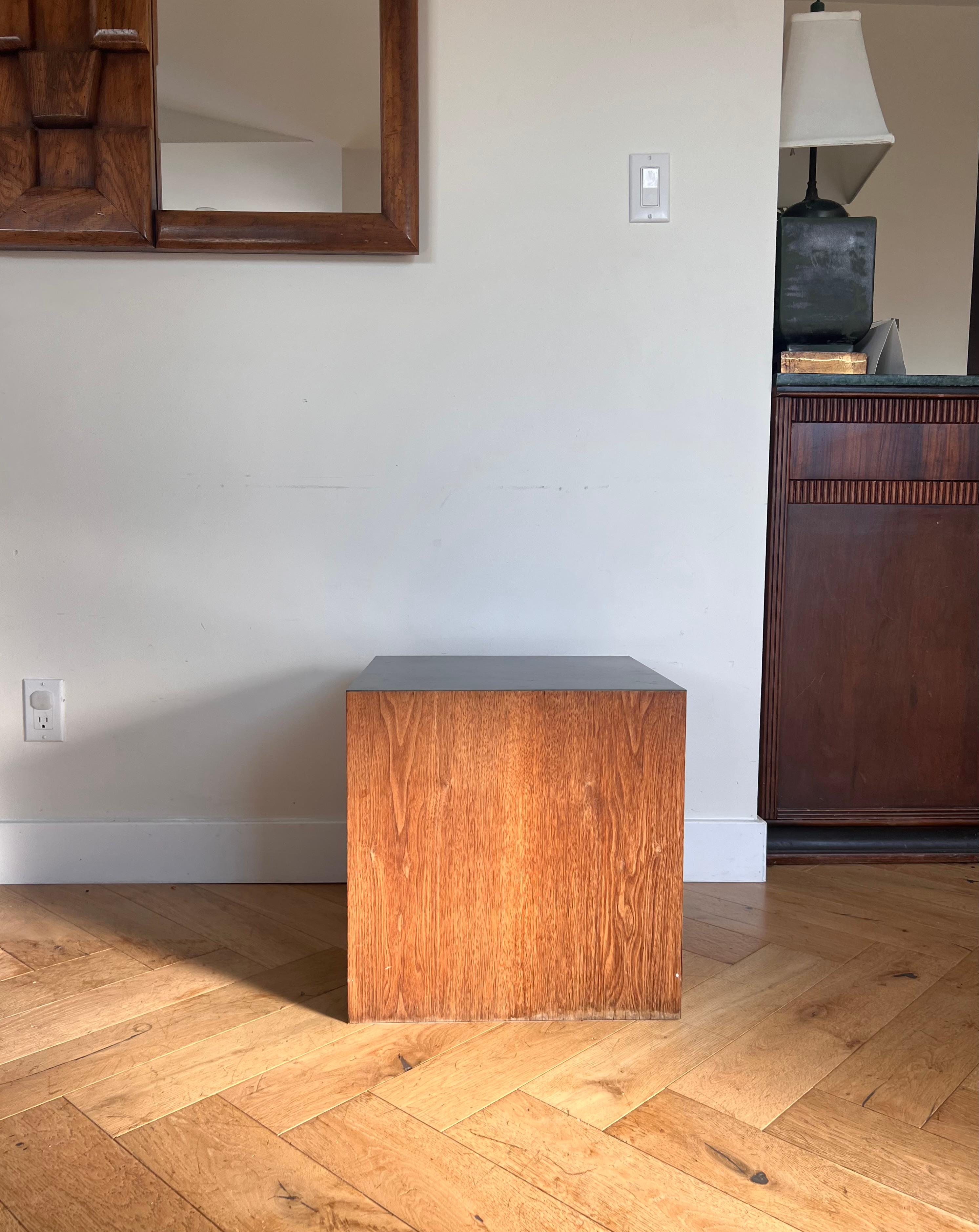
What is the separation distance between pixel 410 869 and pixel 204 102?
125 centimetres

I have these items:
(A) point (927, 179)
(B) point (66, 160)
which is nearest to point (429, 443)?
(B) point (66, 160)

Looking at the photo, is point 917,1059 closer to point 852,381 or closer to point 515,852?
point 515,852

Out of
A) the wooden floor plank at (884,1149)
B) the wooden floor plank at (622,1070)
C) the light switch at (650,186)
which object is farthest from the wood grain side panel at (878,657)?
the wooden floor plank at (884,1149)

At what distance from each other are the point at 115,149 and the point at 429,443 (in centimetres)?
68

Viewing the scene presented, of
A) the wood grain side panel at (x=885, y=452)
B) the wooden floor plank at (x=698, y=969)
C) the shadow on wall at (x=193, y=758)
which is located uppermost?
the wood grain side panel at (x=885, y=452)

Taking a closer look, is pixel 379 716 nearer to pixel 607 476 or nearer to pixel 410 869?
pixel 410 869

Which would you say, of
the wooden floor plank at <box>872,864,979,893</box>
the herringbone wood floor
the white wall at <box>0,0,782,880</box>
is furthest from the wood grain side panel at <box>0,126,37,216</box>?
the wooden floor plank at <box>872,864,979,893</box>

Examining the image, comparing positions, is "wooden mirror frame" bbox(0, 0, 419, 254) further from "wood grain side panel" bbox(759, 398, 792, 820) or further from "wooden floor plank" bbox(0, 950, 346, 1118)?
"wooden floor plank" bbox(0, 950, 346, 1118)

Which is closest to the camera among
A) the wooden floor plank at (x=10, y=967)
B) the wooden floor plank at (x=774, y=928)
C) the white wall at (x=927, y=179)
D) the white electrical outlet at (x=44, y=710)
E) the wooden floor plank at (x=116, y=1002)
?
the wooden floor plank at (x=116, y=1002)

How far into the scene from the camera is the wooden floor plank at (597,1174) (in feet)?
2.60

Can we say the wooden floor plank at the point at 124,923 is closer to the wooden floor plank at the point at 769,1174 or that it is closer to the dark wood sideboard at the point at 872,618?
the wooden floor plank at the point at 769,1174

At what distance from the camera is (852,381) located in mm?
1646

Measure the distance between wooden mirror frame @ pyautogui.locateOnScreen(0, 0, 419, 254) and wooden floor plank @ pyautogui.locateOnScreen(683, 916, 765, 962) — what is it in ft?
3.85

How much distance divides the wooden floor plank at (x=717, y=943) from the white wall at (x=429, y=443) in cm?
22
